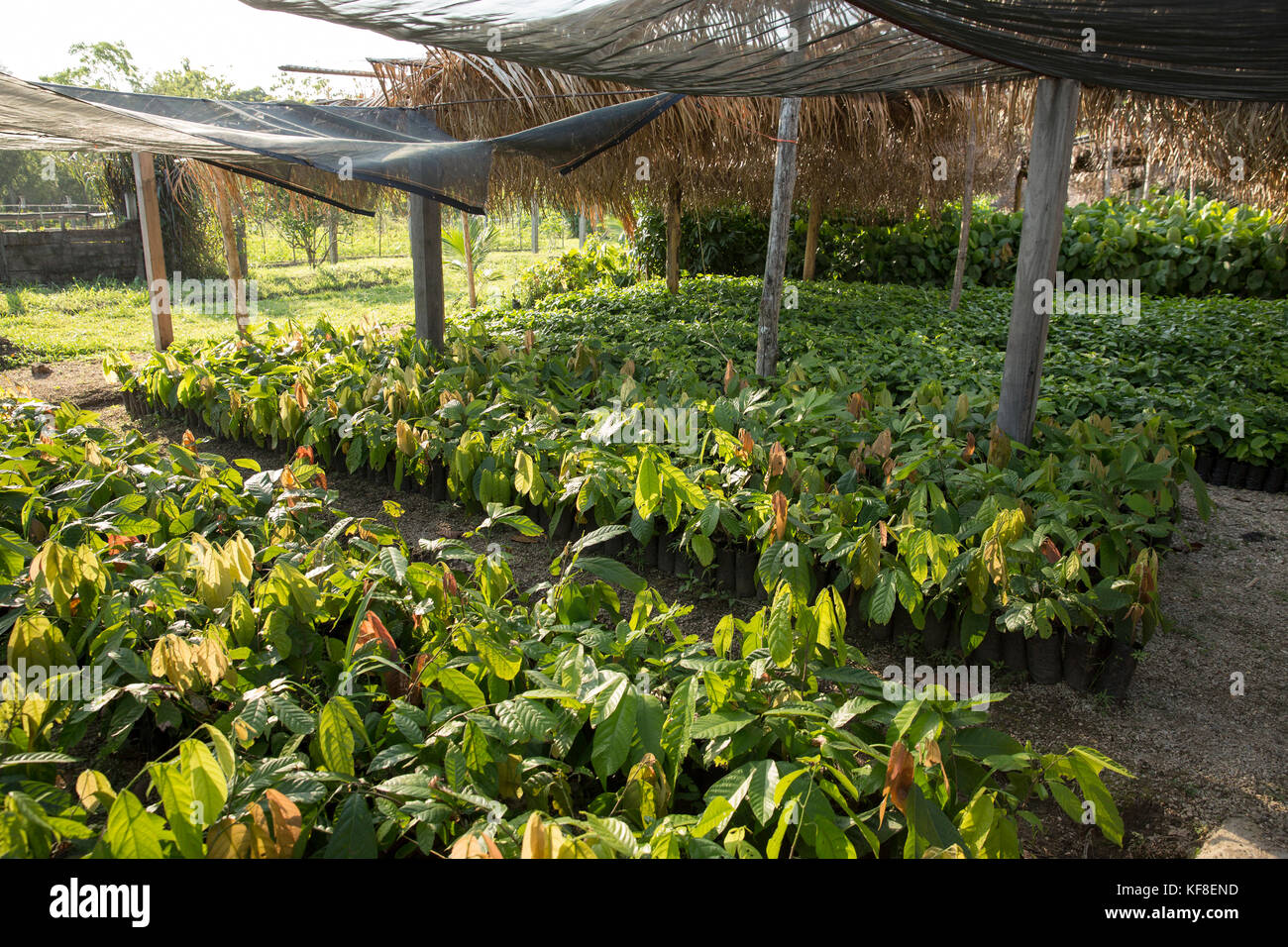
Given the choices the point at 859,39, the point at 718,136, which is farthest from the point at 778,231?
the point at 718,136

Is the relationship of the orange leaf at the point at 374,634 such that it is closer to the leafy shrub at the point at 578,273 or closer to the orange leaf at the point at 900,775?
the orange leaf at the point at 900,775

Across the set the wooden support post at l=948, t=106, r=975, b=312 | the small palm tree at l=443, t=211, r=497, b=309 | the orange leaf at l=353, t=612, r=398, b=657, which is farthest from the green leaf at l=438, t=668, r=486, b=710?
the small palm tree at l=443, t=211, r=497, b=309

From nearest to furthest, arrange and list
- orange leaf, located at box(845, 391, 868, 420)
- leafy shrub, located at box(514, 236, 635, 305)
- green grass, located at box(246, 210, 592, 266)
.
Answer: orange leaf, located at box(845, 391, 868, 420), leafy shrub, located at box(514, 236, 635, 305), green grass, located at box(246, 210, 592, 266)

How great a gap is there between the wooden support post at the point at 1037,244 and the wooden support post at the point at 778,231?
1.45 m

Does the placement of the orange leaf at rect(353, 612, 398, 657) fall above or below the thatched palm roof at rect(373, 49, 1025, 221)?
below

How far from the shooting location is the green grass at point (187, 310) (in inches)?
336

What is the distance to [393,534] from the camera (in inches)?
95.2

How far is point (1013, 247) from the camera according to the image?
9.76 metres

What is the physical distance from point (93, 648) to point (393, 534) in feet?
2.58

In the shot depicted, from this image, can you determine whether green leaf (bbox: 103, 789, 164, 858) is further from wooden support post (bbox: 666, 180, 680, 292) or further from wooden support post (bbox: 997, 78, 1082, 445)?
wooden support post (bbox: 666, 180, 680, 292)

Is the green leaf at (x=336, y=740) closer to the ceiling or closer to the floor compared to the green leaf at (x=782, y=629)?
closer to the floor

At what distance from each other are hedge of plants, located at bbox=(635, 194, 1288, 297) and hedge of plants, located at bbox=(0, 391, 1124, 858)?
8.01 metres

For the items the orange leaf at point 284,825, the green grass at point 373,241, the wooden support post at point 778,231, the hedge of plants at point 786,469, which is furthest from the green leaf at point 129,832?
the green grass at point 373,241

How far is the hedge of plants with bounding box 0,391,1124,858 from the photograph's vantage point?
4.43ft
